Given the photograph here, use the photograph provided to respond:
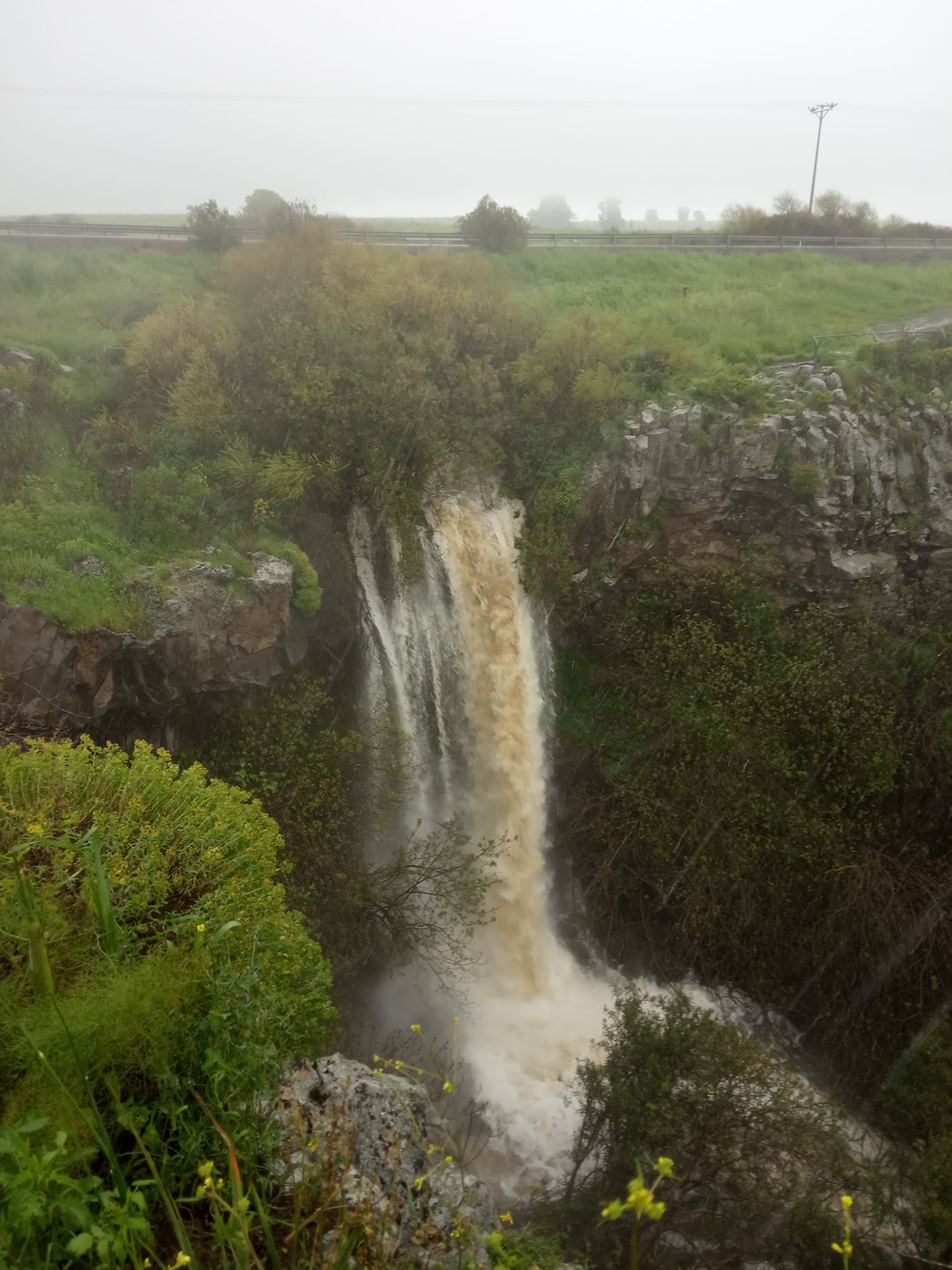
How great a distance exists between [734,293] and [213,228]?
15.5 meters

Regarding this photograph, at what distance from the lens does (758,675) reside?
48.4 ft

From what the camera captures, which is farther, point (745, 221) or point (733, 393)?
point (745, 221)

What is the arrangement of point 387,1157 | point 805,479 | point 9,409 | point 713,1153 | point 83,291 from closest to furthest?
point 387,1157 → point 713,1153 → point 9,409 → point 805,479 → point 83,291

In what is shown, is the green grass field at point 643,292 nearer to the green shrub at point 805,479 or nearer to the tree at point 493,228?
the tree at point 493,228

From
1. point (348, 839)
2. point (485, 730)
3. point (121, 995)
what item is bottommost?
point (348, 839)

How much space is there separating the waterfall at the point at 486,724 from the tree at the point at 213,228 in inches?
500

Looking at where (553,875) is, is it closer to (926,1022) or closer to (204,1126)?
(926,1022)

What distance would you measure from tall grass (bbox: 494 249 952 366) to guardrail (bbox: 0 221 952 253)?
1236 mm

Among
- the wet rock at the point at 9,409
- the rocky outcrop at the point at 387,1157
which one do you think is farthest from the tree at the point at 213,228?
the rocky outcrop at the point at 387,1157

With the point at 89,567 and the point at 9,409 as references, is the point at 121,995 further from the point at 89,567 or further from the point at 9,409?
the point at 9,409

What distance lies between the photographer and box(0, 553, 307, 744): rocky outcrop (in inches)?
421

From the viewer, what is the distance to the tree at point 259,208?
2092cm

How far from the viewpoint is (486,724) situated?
1445cm

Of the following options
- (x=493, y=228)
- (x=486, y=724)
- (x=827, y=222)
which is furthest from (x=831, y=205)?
(x=486, y=724)
